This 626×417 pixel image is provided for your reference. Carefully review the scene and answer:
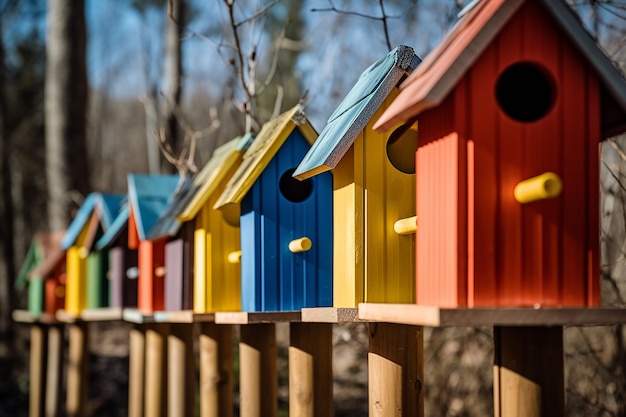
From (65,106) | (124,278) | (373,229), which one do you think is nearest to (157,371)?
(124,278)

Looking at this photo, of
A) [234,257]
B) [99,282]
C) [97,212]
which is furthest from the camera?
[97,212]

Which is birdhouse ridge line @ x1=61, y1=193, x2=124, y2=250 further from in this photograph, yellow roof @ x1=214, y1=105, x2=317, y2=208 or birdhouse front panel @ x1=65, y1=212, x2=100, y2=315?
yellow roof @ x1=214, y1=105, x2=317, y2=208

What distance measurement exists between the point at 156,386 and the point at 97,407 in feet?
18.5

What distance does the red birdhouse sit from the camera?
2789 mm

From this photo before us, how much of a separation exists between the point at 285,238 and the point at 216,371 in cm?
157

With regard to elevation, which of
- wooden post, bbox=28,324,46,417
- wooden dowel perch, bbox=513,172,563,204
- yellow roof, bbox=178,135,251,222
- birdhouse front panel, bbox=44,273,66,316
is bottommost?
wooden post, bbox=28,324,46,417

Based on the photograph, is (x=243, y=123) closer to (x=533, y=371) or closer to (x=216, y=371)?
(x=216, y=371)

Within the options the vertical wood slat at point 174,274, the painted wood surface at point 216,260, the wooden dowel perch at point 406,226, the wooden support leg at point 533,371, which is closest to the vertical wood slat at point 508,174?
the wooden support leg at point 533,371

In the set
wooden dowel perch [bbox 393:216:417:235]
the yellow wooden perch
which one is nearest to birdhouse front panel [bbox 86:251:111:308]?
the yellow wooden perch

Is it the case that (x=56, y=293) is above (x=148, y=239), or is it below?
below

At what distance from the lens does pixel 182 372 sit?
646 cm

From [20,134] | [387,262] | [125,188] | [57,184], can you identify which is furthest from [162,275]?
[125,188]

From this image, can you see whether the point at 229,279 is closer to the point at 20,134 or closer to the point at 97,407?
the point at 97,407

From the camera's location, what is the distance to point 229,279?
17.3ft
